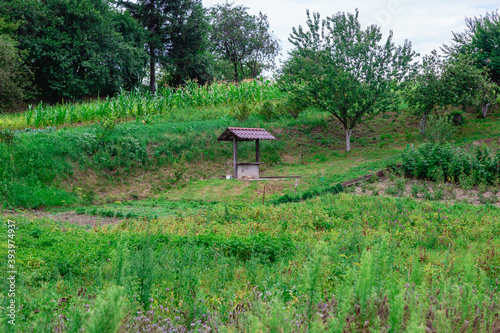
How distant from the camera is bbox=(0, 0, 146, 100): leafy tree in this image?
2595 cm

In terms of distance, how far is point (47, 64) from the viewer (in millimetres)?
27078

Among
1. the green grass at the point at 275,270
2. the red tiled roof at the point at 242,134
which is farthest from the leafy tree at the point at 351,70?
the green grass at the point at 275,270

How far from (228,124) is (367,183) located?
31.0ft

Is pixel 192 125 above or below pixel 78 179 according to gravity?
above

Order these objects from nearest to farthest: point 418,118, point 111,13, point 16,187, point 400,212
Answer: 1. point 400,212
2. point 16,187
3. point 418,118
4. point 111,13

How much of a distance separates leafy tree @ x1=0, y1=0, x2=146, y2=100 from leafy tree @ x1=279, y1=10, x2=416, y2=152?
43.9 feet

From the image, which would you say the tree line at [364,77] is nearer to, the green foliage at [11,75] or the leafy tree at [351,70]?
the leafy tree at [351,70]

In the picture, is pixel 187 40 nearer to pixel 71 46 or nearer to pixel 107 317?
pixel 71 46

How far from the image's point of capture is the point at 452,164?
43.8ft

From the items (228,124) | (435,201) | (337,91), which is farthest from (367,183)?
(228,124)

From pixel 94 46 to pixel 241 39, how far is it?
17294 millimetres

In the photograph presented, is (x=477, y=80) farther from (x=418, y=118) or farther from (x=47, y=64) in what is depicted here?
(x=47, y=64)

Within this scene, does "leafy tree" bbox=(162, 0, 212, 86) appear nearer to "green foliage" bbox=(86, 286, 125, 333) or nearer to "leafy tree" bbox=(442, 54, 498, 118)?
"leafy tree" bbox=(442, 54, 498, 118)

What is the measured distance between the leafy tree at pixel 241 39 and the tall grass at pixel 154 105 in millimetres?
14704
